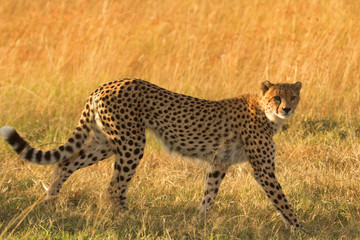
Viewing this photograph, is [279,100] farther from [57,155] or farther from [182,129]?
[57,155]

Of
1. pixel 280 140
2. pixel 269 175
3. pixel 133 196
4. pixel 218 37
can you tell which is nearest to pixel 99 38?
pixel 218 37

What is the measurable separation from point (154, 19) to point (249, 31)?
1201 millimetres

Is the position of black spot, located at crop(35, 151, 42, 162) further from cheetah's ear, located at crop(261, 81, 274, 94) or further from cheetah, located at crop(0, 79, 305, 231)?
cheetah's ear, located at crop(261, 81, 274, 94)

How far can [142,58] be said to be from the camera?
703 centimetres

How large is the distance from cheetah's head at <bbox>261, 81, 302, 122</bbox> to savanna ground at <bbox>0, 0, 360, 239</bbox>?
0.62 m

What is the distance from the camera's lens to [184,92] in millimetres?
6348

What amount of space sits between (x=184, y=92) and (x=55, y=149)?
2378mm

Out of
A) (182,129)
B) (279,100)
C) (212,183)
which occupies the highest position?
(279,100)

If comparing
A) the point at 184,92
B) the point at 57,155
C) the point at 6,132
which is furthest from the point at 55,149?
the point at 184,92

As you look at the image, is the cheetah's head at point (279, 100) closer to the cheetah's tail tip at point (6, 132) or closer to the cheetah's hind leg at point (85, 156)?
the cheetah's hind leg at point (85, 156)

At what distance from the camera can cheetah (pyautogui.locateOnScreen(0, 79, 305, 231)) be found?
13.5ft

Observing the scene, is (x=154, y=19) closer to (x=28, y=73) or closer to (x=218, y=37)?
(x=218, y=37)

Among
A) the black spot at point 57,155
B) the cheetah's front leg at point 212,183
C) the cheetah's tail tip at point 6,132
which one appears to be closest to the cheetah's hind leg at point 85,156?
the black spot at point 57,155

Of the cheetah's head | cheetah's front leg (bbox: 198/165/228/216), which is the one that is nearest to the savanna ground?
cheetah's front leg (bbox: 198/165/228/216)
